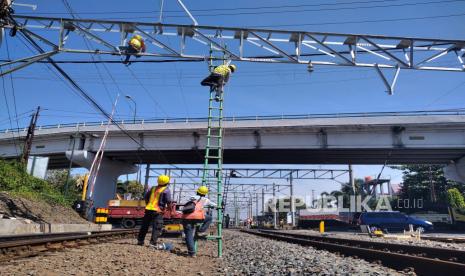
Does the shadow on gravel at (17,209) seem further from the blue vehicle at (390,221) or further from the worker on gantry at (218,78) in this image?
the blue vehicle at (390,221)

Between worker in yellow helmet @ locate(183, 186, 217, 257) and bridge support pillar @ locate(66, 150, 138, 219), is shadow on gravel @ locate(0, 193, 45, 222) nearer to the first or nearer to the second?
worker in yellow helmet @ locate(183, 186, 217, 257)

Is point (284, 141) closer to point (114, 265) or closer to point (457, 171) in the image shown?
point (457, 171)

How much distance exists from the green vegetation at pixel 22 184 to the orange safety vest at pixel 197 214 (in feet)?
60.2

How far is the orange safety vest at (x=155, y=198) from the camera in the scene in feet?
29.9

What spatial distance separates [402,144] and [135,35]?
24.5 meters

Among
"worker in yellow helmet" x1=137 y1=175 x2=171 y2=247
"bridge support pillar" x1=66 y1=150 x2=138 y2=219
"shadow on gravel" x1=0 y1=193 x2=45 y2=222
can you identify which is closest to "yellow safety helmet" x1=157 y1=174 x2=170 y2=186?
"worker in yellow helmet" x1=137 y1=175 x2=171 y2=247

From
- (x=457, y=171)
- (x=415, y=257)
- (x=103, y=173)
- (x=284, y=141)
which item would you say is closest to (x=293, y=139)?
(x=284, y=141)

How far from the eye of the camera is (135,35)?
14.8 meters

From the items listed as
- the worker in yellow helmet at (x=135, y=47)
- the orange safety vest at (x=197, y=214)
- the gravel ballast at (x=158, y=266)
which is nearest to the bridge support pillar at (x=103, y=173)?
the worker in yellow helmet at (x=135, y=47)

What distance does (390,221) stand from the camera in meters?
35.3

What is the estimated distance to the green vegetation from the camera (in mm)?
24609

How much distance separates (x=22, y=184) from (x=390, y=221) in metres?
30.5

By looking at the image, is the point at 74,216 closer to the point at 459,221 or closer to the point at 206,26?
the point at 206,26

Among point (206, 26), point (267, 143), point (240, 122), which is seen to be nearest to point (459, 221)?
point (267, 143)
